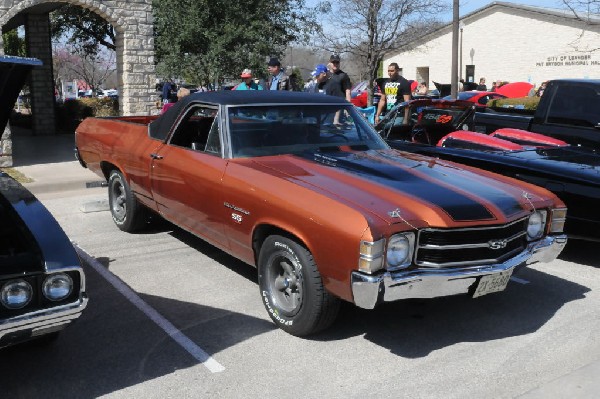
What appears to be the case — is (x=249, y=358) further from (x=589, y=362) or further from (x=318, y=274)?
(x=589, y=362)

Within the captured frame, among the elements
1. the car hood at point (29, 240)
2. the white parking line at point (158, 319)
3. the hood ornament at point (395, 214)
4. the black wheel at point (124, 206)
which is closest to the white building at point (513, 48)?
the black wheel at point (124, 206)

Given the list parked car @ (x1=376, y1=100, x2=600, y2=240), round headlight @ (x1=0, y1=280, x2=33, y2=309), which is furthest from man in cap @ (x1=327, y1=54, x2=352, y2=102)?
round headlight @ (x1=0, y1=280, x2=33, y2=309)

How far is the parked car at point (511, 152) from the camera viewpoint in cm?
540

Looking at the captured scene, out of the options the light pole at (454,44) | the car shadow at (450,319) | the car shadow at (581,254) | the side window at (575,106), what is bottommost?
the car shadow at (450,319)

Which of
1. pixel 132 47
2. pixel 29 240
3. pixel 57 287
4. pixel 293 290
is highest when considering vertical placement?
pixel 132 47

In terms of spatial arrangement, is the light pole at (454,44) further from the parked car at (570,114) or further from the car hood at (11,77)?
the car hood at (11,77)

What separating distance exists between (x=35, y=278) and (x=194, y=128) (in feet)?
8.82

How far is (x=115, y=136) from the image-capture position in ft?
21.5

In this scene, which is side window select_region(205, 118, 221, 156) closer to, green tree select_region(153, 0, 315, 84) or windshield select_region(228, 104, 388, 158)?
windshield select_region(228, 104, 388, 158)

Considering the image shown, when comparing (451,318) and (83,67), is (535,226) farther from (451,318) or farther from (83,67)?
(83,67)

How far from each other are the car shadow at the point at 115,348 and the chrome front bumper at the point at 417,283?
1.04 metres

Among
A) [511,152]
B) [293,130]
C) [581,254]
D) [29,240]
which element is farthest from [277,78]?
[29,240]

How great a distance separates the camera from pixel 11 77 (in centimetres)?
377

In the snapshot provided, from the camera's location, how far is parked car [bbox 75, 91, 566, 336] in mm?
3639
